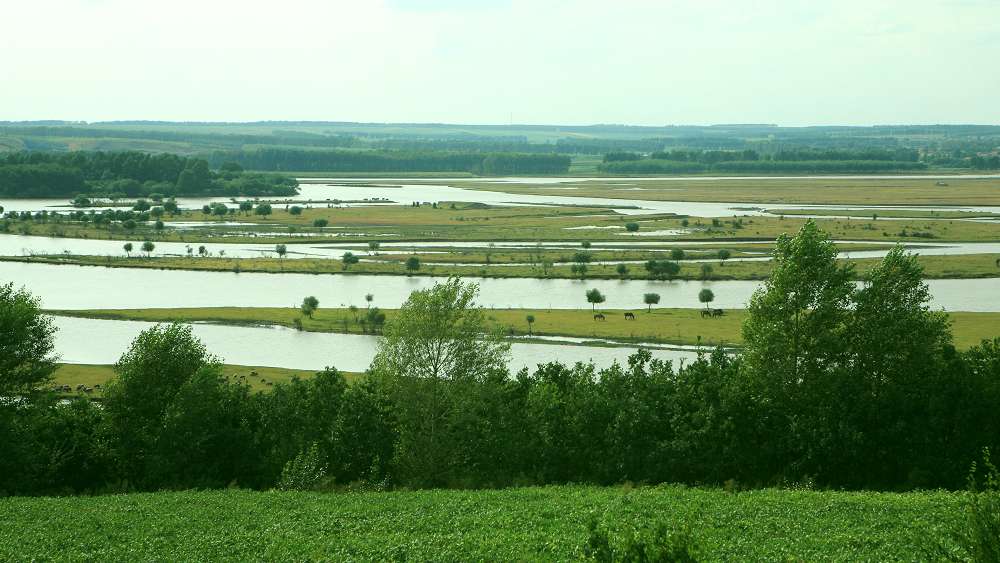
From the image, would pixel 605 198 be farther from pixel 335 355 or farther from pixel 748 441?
pixel 748 441

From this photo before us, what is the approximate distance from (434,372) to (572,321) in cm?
2357

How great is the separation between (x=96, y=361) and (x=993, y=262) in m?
53.3

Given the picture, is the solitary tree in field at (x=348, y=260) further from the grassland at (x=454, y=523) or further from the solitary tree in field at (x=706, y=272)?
the grassland at (x=454, y=523)

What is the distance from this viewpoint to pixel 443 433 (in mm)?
24094

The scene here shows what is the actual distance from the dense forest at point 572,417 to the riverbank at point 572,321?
617 inches

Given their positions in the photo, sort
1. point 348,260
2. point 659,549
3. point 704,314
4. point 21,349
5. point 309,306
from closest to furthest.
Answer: point 659,549 < point 21,349 < point 704,314 < point 309,306 < point 348,260

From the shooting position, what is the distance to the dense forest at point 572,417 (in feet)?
76.8

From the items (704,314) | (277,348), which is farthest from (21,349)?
(704,314)

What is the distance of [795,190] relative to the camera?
458 feet

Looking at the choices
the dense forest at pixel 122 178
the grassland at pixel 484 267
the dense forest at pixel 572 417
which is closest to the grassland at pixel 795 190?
the dense forest at pixel 122 178

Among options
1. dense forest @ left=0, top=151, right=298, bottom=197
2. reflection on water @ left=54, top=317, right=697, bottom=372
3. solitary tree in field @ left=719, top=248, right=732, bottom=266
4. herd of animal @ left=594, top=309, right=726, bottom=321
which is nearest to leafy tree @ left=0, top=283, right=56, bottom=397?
reflection on water @ left=54, top=317, right=697, bottom=372

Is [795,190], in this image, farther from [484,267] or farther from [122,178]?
[122,178]

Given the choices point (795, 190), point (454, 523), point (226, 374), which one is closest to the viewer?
point (454, 523)

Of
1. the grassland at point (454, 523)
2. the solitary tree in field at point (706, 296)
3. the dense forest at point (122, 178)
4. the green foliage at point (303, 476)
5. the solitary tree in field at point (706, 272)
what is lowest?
the dense forest at point (122, 178)
